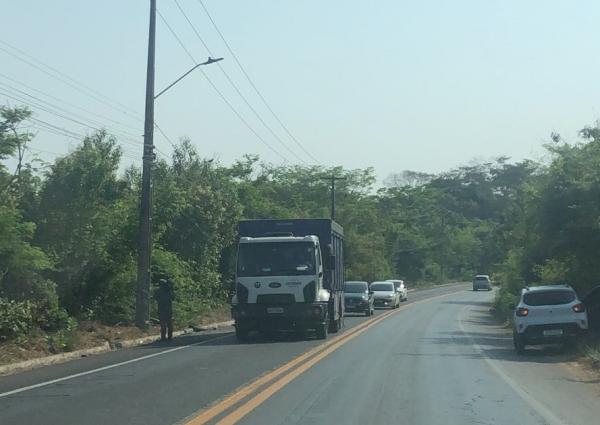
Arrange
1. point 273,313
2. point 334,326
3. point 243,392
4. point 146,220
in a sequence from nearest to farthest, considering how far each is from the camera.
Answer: point 243,392, point 273,313, point 146,220, point 334,326

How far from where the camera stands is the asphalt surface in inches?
472

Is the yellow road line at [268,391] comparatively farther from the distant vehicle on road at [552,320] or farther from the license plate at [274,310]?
the distant vehicle on road at [552,320]

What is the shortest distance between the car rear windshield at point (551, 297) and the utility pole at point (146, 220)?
1120cm

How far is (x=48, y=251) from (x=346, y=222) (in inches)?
2182

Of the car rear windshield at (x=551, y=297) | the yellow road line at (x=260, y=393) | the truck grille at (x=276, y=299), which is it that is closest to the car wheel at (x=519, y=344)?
the car rear windshield at (x=551, y=297)

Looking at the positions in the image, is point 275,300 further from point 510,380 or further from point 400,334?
point 510,380

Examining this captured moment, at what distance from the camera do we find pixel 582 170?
26578mm

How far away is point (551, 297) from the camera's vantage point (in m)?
22.3

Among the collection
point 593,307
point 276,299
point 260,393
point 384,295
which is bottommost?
point 260,393

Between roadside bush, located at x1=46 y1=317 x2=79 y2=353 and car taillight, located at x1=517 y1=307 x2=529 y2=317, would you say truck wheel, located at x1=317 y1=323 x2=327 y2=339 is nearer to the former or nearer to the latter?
car taillight, located at x1=517 y1=307 x2=529 y2=317

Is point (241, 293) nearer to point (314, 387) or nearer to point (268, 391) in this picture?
point (314, 387)

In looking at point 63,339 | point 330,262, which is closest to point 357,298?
point 330,262

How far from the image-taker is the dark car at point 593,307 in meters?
23.4

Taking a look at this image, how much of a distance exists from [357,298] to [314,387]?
30.2 meters
